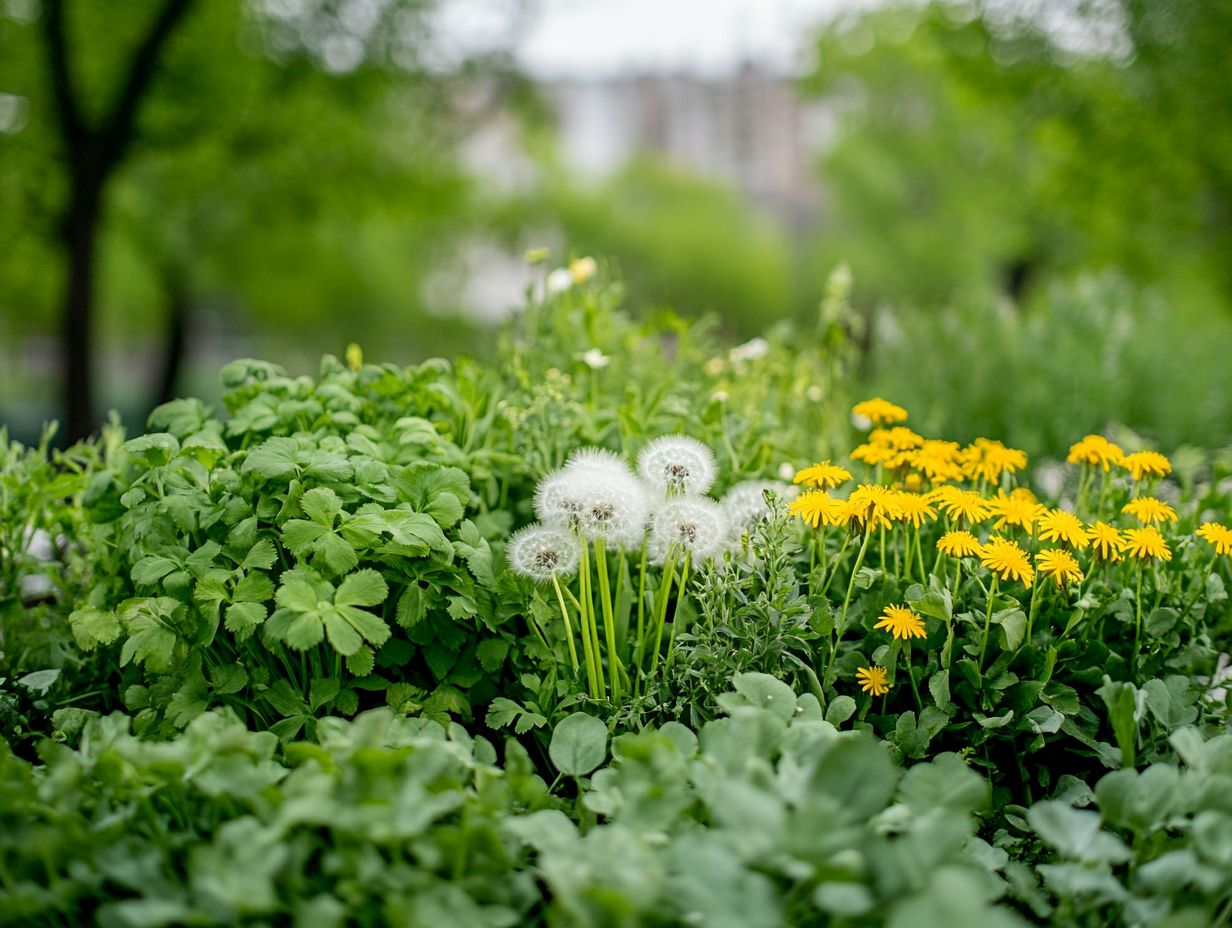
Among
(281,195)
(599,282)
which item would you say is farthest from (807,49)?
(599,282)

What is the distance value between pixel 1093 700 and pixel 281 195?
10248 millimetres

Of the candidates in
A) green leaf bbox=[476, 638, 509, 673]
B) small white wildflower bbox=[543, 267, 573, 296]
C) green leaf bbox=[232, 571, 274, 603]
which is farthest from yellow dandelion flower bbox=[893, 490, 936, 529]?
small white wildflower bbox=[543, 267, 573, 296]

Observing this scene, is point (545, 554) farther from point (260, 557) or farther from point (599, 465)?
point (260, 557)

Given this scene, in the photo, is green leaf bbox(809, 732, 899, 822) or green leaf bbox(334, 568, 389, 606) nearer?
green leaf bbox(809, 732, 899, 822)

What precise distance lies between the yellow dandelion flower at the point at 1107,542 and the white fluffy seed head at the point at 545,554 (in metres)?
1.01

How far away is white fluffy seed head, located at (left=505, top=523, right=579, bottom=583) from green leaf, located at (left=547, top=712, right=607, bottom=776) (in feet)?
0.97

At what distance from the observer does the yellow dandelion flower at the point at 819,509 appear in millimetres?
1871

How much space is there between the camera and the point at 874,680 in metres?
1.91

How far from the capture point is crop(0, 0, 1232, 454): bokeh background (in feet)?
18.2

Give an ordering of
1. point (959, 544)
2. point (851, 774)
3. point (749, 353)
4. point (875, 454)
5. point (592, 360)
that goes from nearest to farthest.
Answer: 1. point (851, 774)
2. point (959, 544)
3. point (875, 454)
4. point (592, 360)
5. point (749, 353)

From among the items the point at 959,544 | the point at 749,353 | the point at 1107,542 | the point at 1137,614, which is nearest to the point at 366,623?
the point at 959,544

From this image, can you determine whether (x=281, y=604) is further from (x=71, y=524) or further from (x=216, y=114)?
(x=216, y=114)

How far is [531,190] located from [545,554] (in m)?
22.5

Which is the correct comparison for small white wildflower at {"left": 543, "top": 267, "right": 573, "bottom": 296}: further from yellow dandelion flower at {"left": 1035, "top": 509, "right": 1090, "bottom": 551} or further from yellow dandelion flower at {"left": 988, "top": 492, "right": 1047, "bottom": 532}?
yellow dandelion flower at {"left": 1035, "top": 509, "right": 1090, "bottom": 551}
